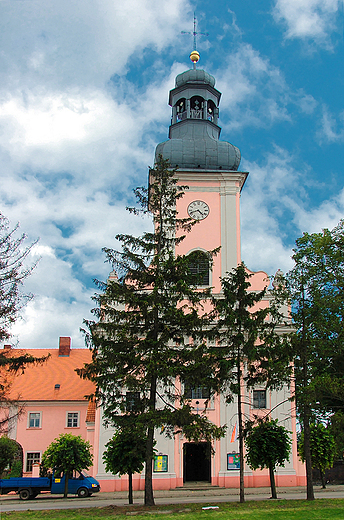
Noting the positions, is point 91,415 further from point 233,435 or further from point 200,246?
point 200,246

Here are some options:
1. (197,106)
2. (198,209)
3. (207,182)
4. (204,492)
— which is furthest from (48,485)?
(197,106)

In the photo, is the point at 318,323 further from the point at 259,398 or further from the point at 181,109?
the point at 181,109

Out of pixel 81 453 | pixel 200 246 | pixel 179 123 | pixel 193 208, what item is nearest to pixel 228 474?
pixel 81 453

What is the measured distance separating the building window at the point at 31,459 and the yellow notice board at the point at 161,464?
491 inches

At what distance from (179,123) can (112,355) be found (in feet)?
64.3

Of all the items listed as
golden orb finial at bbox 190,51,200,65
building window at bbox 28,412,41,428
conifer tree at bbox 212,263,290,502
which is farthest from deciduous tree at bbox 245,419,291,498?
golden orb finial at bbox 190,51,200,65

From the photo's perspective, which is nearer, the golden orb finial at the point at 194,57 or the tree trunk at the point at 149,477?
the tree trunk at the point at 149,477

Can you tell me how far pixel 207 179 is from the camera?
33.1m

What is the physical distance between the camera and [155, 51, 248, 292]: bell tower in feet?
106

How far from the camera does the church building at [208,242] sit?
91.8 feet

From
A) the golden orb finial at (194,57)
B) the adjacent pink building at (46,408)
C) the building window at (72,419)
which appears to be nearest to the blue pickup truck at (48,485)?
the adjacent pink building at (46,408)

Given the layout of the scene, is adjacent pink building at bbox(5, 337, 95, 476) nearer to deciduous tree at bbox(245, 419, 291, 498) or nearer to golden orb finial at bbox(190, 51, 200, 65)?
deciduous tree at bbox(245, 419, 291, 498)

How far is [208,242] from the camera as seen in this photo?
32375 millimetres

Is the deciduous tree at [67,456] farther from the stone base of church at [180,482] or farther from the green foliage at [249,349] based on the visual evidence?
the green foliage at [249,349]
